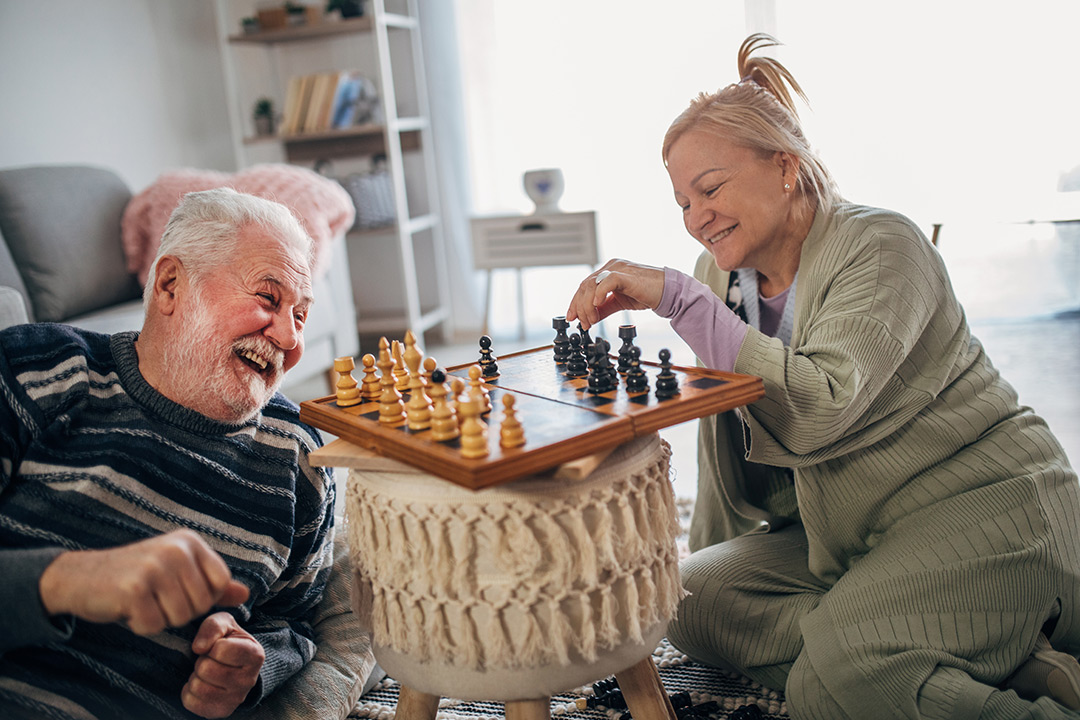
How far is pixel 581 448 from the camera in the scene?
3.48 feet

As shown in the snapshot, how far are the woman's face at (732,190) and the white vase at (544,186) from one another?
103 inches

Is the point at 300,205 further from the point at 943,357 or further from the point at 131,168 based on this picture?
the point at 943,357

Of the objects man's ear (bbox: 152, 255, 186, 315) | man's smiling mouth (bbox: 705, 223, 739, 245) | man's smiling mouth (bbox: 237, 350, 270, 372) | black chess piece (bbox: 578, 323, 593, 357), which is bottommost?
black chess piece (bbox: 578, 323, 593, 357)

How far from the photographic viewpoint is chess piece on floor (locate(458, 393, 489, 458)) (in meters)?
1.01

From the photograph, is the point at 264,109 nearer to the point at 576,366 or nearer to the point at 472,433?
the point at 576,366

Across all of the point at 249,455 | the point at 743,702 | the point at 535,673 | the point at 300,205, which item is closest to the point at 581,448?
the point at 535,673

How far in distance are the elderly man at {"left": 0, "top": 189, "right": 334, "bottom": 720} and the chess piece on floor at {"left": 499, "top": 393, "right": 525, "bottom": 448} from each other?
0.50 metres

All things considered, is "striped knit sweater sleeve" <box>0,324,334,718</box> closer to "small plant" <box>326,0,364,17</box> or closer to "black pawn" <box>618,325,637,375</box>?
"black pawn" <box>618,325,637,375</box>

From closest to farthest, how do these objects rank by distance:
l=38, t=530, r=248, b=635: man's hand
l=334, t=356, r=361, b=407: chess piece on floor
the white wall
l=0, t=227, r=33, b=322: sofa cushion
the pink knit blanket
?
l=38, t=530, r=248, b=635: man's hand, l=334, t=356, r=361, b=407: chess piece on floor, l=0, t=227, r=33, b=322: sofa cushion, the pink knit blanket, the white wall

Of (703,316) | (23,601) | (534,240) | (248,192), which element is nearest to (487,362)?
(703,316)

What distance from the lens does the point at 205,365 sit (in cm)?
137

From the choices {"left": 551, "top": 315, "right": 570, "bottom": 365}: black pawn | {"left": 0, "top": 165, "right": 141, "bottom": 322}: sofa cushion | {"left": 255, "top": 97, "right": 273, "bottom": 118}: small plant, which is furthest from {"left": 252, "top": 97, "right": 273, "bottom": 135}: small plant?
{"left": 551, "top": 315, "right": 570, "bottom": 365}: black pawn

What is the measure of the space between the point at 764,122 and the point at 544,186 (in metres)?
2.73

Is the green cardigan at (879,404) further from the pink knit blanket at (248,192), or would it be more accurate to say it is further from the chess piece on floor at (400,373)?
the pink knit blanket at (248,192)
